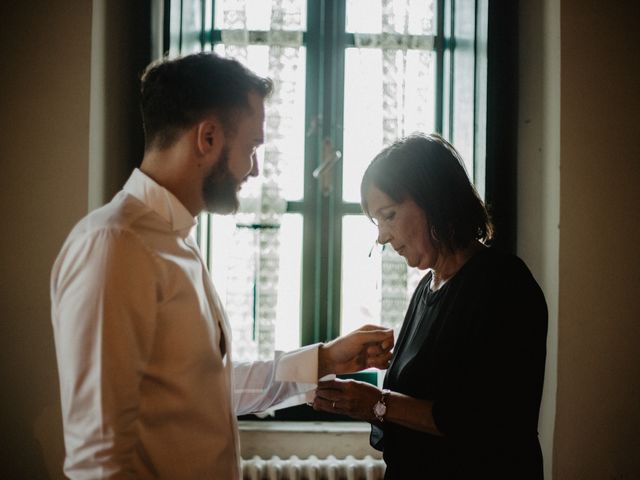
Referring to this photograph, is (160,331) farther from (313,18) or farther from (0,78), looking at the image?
(313,18)

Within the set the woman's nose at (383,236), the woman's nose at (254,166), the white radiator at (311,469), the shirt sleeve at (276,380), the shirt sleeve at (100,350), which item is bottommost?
the white radiator at (311,469)

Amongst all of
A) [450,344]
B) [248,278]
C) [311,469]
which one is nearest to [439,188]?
[450,344]

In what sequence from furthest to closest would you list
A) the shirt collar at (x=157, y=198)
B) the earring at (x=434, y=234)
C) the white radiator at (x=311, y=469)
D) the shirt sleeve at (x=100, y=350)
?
the white radiator at (x=311, y=469) < the earring at (x=434, y=234) < the shirt collar at (x=157, y=198) < the shirt sleeve at (x=100, y=350)

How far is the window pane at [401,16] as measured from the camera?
6.45 feet

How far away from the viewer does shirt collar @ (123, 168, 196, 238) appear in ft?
3.14

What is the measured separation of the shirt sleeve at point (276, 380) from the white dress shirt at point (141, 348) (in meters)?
0.32

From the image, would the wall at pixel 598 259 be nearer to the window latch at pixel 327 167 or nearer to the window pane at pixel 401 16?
the window pane at pixel 401 16

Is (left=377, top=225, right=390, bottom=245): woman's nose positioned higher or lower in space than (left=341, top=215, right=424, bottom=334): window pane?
higher

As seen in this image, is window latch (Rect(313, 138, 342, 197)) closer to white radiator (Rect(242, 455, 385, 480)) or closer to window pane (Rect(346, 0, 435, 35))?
window pane (Rect(346, 0, 435, 35))

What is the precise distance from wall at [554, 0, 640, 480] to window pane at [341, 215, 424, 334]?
0.58m

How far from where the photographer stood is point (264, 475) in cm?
183

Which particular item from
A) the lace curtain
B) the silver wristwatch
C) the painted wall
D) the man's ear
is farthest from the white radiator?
the man's ear

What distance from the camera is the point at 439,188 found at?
48.8 inches

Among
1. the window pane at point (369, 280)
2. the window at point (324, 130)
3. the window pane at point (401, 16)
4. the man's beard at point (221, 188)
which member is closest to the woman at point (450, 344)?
the man's beard at point (221, 188)
